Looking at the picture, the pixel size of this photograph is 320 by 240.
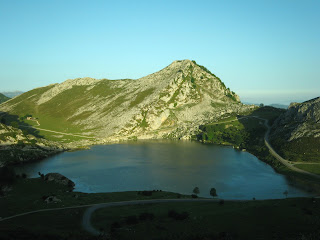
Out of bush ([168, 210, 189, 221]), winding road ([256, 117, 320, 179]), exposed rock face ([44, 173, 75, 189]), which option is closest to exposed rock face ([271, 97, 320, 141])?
winding road ([256, 117, 320, 179])

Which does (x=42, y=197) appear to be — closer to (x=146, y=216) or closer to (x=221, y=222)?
(x=146, y=216)

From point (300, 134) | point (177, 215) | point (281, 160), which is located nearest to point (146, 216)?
point (177, 215)

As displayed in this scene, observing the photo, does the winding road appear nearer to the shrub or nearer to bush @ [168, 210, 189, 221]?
bush @ [168, 210, 189, 221]

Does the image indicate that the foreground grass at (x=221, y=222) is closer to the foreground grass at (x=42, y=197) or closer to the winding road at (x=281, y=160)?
the foreground grass at (x=42, y=197)

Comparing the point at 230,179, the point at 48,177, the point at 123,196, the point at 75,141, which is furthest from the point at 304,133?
the point at 75,141

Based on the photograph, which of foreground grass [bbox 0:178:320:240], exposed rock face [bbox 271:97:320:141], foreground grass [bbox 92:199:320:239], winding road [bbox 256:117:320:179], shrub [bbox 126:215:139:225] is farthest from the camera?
exposed rock face [bbox 271:97:320:141]

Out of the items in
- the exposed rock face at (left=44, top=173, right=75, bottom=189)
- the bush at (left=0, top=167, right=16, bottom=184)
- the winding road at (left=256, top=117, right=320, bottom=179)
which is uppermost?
the winding road at (left=256, top=117, right=320, bottom=179)

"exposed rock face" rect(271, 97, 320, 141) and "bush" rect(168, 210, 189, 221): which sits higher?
"exposed rock face" rect(271, 97, 320, 141)

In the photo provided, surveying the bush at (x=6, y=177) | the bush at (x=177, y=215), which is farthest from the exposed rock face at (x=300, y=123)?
the bush at (x=6, y=177)
